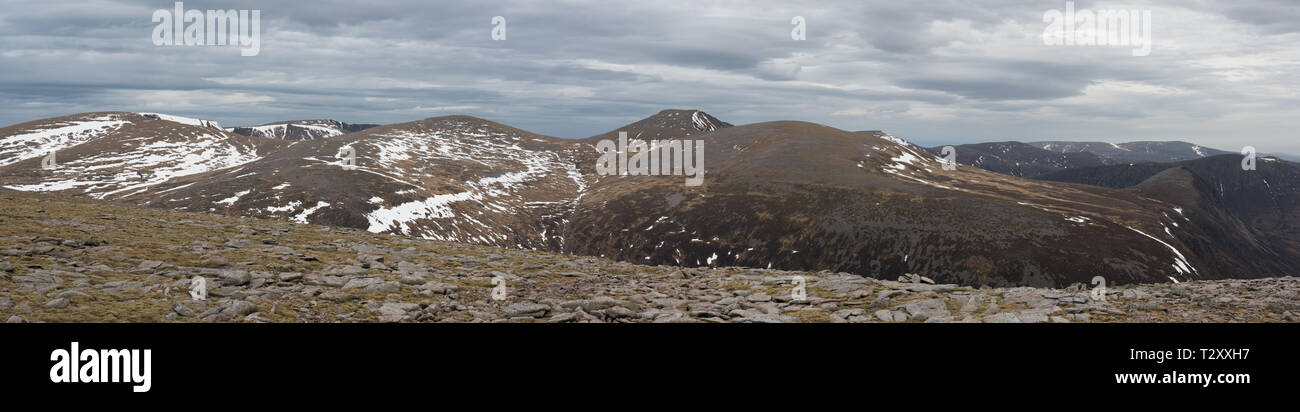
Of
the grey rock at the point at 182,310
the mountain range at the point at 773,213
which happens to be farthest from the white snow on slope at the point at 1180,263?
the grey rock at the point at 182,310

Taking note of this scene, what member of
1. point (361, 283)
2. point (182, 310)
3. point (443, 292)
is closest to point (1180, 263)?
point (443, 292)

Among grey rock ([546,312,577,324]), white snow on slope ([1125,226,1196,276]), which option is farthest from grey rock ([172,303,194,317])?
white snow on slope ([1125,226,1196,276])

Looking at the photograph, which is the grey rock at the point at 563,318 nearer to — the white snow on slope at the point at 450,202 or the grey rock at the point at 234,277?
the grey rock at the point at 234,277

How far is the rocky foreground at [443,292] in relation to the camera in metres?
18.3

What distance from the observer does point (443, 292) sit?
23484 mm

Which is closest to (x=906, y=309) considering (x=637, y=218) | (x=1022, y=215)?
(x=1022, y=215)

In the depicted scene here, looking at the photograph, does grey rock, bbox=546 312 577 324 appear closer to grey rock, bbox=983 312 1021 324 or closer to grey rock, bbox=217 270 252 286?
grey rock, bbox=983 312 1021 324

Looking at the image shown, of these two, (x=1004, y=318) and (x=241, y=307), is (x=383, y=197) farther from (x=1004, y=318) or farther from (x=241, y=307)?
(x=1004, y=318)

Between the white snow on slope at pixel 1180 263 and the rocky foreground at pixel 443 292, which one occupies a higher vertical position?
the rocky foreground at pixel 443 292

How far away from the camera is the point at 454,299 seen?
72.7 feet

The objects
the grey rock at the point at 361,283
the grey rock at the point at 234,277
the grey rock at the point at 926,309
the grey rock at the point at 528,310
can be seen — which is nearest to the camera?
the grey rock at the point at 926,309

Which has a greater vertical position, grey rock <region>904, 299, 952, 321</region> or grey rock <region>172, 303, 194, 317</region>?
grey rock <region>172, 303, 194, 317</region>

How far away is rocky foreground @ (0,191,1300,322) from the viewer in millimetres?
18312

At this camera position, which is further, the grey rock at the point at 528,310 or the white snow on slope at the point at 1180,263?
the white snow on slope at the point at 1180,263
